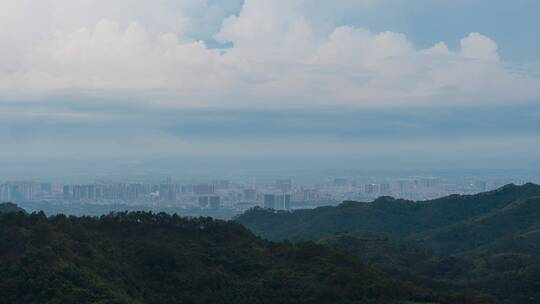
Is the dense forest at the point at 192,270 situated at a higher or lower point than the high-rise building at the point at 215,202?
lower

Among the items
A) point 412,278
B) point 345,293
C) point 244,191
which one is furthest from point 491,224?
point 244,191

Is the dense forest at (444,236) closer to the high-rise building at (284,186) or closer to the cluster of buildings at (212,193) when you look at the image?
Result: the cluster of buildings at (212,193)

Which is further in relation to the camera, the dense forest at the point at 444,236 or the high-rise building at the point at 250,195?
the high-rise building at the point at 250,195

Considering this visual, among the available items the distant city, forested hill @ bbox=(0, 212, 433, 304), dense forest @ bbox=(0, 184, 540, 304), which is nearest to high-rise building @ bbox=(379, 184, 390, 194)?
the distant city

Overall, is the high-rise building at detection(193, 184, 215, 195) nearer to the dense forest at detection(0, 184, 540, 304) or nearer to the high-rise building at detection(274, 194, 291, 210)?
the high-rise building at detection(274, 194, 291, 210)

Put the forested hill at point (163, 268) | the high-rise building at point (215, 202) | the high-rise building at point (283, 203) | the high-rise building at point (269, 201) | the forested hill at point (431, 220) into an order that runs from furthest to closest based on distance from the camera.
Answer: the high-rise building at point (269, 201), the high-rise building at point (283, 203), the high-rise building at point (215, 202), the forested hill at point (431, 220), the forested hill at point (163, 268)

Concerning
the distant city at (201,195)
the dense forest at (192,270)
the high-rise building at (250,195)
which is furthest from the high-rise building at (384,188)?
the dense forest at (192,270)

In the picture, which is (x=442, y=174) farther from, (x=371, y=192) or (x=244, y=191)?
(x=244, y=191)

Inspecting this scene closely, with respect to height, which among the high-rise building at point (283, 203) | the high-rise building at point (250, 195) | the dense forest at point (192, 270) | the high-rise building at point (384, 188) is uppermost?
the high-rise building at point (384, 188)
